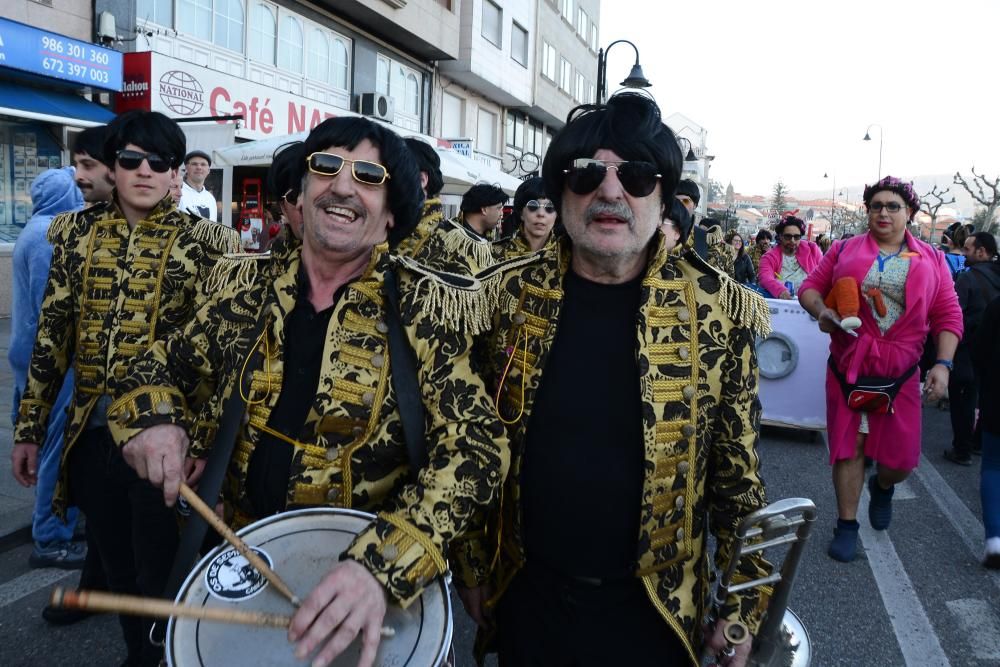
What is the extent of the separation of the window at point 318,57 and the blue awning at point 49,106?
5.86m

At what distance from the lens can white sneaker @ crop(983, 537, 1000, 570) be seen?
431 centimetres

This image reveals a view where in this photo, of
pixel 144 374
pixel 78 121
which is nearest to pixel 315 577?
pixel 144 374

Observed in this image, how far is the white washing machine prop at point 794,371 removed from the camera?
6.97 meters

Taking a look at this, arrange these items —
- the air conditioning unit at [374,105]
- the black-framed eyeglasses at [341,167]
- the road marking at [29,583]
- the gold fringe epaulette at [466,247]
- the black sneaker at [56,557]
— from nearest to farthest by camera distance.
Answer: the black-framed eyeglasses at [341,167] < the road marking at [29,583] < the black sneaker at [56,557] < the gold fringe epaulette at [466,247] < the air conditioning unit at [374,105]

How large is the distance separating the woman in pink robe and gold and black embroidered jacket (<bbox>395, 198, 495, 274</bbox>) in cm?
221

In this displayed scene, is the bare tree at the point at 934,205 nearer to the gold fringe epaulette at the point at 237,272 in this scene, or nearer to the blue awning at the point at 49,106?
the blue awning at the point at 49,106

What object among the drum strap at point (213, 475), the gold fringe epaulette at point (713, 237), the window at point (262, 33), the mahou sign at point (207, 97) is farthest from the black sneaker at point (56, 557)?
the window at point (262, 33)

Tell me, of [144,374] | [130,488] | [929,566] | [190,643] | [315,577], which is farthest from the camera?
[929,566]

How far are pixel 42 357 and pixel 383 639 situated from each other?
2.07 m

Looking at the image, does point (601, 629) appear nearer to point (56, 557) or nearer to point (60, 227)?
point (60, 227)

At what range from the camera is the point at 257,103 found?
14.4 metres

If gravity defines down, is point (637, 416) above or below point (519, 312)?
below

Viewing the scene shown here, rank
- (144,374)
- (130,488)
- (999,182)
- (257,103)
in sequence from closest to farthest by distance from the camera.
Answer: (144,374), (130,488), (257,103), (999,182)

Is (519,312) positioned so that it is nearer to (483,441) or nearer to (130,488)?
(483,441)
